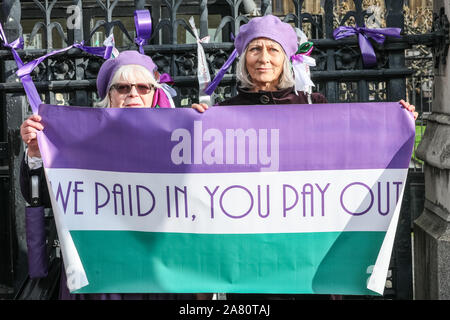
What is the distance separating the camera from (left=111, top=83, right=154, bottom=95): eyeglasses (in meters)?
3.59

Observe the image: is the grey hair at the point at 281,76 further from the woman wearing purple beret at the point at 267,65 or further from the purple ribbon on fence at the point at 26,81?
the purple ribbon on fence at the point at 26,81

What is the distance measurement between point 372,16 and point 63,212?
7.61 feet

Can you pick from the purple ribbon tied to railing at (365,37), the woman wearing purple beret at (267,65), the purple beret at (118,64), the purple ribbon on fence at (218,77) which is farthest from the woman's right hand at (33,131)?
the purple ribbon tied to railing at (365,37)

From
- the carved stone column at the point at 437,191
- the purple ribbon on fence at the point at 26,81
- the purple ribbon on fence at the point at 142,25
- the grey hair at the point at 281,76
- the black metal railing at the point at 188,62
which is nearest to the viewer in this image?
the grey hair at the point at 281,76

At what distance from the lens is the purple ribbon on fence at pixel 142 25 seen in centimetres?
422

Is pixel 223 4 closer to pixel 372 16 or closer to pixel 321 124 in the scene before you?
pixel 372 16

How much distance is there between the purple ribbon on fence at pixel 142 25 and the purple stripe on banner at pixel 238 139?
836 millimetres

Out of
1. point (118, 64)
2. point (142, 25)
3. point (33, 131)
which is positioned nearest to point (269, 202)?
point (118, 64)

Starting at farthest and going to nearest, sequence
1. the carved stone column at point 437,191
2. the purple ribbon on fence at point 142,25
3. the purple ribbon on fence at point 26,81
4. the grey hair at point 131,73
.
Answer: the purple ribbon on fence at point 142,25
the carved stone column at point 437,191
the purple ribbon on fence at point 26,81
the grey hair at point 131,73

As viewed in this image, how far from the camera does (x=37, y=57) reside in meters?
4.46

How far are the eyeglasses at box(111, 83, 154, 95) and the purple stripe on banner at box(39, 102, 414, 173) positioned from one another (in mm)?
113

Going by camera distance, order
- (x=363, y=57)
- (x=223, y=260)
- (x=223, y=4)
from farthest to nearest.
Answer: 1. (x=223, y=4)
2. (x=363, y=57)
3. (x=223, y=260)

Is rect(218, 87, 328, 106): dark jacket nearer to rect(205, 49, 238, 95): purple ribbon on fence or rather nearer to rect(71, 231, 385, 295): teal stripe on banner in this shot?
rect(205, 49, 238, 95): purple ribbon on fence
